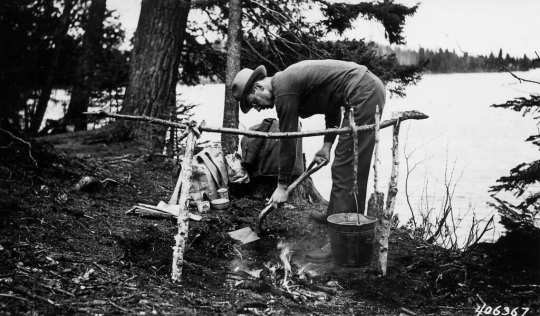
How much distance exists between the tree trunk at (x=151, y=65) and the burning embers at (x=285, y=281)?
4383 millimetres

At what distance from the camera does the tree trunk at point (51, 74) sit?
9984 mm

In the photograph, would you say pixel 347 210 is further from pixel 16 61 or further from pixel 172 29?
pixel 16 61

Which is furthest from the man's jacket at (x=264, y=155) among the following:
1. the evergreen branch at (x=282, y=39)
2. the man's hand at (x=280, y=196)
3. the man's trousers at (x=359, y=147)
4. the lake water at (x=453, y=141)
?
the lake water at (x=453, y=141)

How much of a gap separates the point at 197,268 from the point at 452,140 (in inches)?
576

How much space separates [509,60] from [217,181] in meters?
3.70

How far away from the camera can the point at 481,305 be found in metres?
3.19

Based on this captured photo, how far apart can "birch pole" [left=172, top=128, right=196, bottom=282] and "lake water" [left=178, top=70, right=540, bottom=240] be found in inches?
179

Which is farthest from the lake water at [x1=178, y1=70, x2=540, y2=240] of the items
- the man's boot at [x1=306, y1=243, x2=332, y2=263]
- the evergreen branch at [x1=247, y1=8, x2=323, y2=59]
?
the man's boot at [x1=306, y1=243, x2=332, y2=263]

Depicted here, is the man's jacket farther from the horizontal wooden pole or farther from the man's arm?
the horizontal wooden pole

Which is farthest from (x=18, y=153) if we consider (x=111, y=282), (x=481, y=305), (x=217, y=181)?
(x=481, y=305)

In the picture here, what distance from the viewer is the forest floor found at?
288 centimetres

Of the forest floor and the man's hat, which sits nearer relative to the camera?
the forest floor

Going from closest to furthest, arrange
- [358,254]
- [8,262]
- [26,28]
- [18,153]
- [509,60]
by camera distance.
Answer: [8,262]
[358,254]
[509,60]
[18,153]
[26,28]

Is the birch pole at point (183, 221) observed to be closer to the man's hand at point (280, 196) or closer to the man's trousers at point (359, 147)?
the man's hand at point (280, 196)
